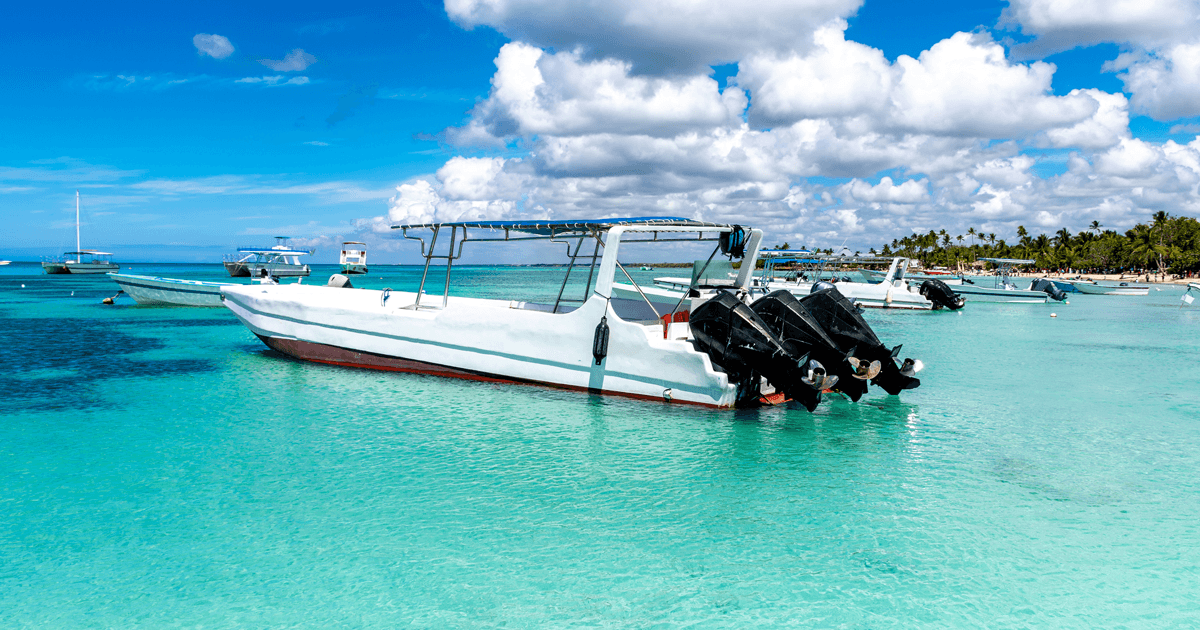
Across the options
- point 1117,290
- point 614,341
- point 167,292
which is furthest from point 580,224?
point 1117,290

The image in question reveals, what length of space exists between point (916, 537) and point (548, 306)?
851cm

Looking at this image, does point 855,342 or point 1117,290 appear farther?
point 1117,290

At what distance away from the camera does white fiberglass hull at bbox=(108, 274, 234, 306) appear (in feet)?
101

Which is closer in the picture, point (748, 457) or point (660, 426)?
point (748, 457)

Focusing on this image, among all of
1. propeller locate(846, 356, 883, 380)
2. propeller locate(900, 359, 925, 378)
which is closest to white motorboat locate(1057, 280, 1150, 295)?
propeller locate(900, 359, 925, 378)

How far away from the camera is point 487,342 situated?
12.0 metres

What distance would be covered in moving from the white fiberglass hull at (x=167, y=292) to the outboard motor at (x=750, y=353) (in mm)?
27664

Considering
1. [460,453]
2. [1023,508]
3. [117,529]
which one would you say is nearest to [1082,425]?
→ [1023,508]

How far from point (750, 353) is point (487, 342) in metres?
4.59

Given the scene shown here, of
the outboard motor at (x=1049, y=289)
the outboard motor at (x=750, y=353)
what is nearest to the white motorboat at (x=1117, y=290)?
the outboard motor at (x=1049, y=289)

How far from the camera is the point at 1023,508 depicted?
678 centimetres

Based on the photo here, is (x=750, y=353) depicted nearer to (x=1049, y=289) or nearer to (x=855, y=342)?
(x=855, y=342)

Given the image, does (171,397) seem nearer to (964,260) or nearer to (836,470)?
(836,470)

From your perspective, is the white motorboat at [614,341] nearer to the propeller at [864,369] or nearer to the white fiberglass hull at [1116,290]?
the propeller at [864,369]
